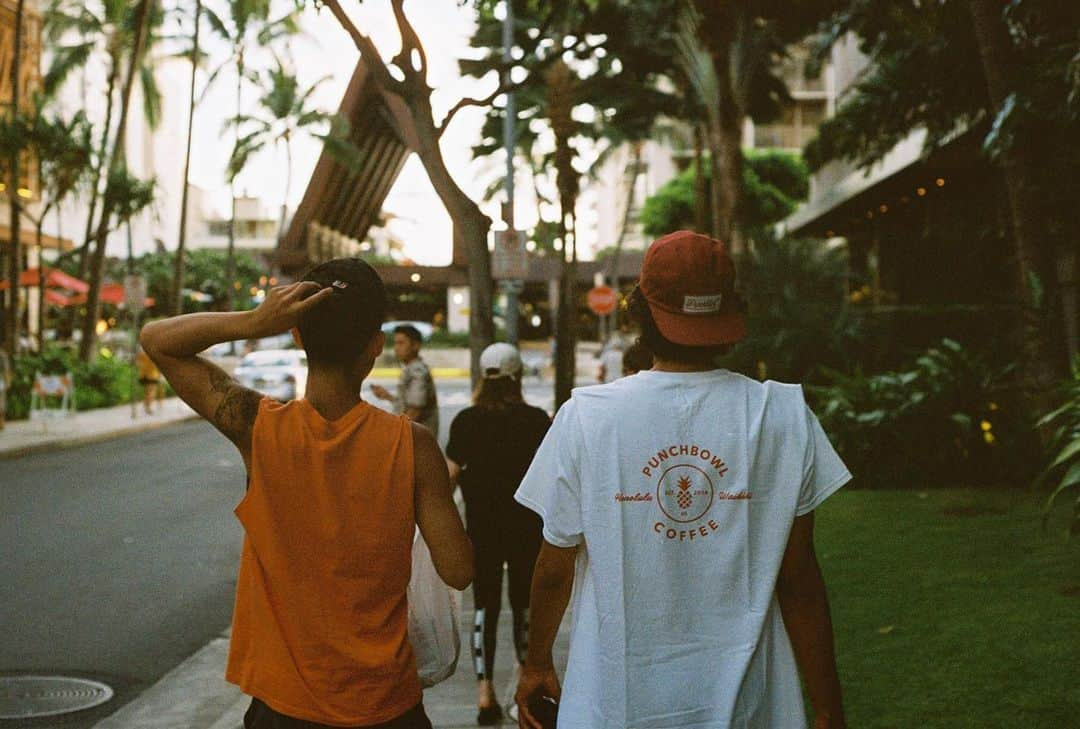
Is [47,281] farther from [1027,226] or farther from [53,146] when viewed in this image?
[1027,226]

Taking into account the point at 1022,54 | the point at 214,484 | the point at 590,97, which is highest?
the point at 590,97

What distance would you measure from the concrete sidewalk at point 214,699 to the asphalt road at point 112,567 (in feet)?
A: 0.45

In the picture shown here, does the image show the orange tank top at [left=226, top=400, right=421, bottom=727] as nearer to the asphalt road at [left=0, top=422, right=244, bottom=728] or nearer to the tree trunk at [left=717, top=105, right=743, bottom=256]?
the asphalt road at [left=0, top=422, right=244, bottom=728]

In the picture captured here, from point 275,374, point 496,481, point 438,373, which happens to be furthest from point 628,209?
point 496,481

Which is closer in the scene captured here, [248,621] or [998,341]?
[248,621]

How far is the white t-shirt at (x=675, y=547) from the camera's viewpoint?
271cm

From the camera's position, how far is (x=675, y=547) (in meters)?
2.73

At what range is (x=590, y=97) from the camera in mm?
24609

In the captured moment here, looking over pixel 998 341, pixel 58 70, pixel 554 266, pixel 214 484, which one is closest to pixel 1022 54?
pixel 998 341

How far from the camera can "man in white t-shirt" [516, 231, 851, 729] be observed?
Result: 271 centimetres

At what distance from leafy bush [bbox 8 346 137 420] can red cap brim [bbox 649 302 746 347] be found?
86.3 feet

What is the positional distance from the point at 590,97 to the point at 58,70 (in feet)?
50.9

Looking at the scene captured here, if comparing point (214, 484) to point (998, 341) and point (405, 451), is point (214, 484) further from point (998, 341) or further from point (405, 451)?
point (405, 451)

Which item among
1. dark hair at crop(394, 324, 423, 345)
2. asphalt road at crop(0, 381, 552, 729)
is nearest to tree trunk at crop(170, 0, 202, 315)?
asphalt road at crop(0, 381, 552, 729)
